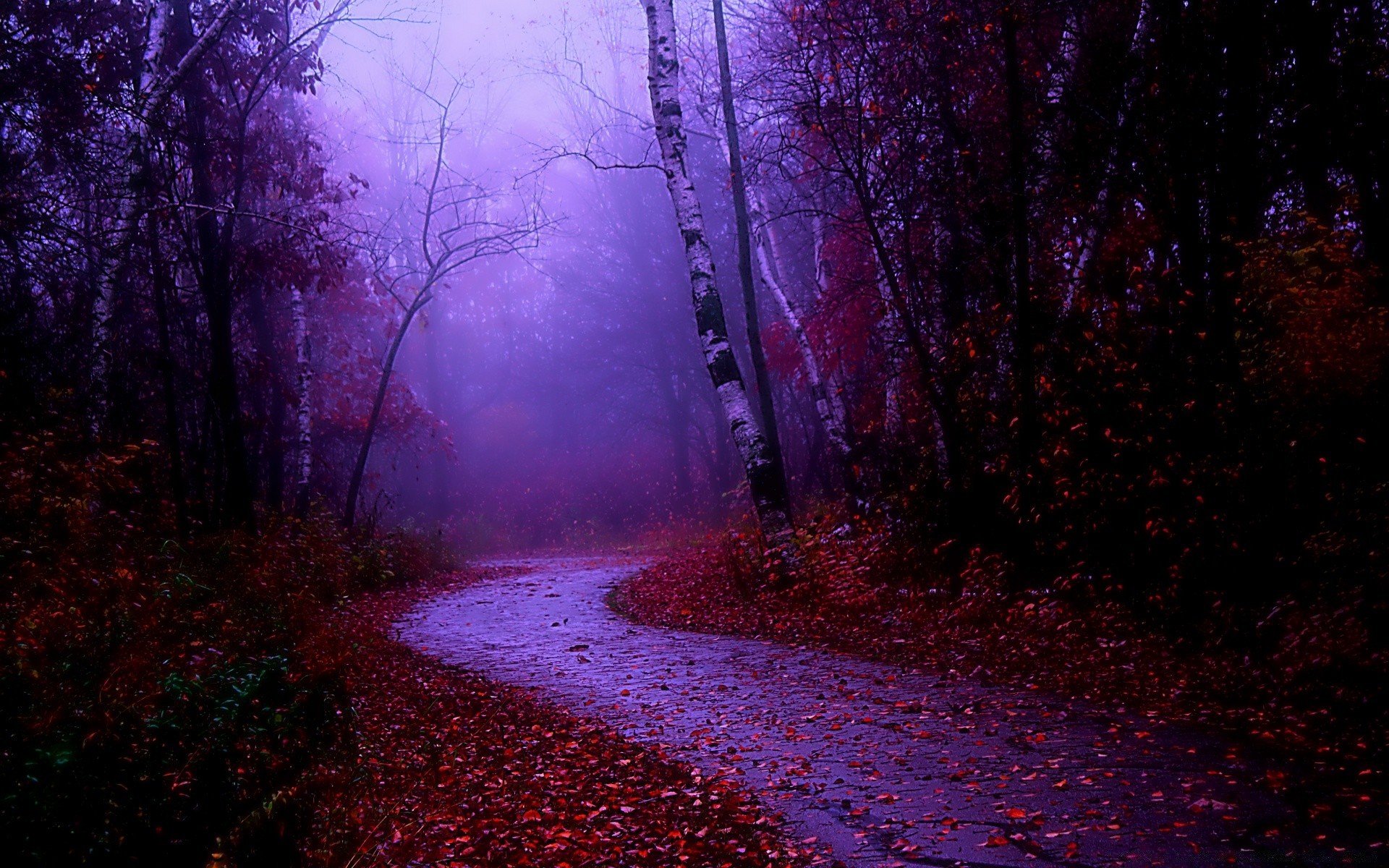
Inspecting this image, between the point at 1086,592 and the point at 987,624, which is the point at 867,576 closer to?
the point at 987,624

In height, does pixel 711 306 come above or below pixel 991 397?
above

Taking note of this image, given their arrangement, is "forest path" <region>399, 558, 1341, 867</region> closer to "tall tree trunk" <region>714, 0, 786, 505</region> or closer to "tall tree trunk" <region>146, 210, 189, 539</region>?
"tall tree trunk" <region>714, 0, 786, 505</region>

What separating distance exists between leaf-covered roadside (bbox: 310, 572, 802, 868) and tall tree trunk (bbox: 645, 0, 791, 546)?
5.90 metres

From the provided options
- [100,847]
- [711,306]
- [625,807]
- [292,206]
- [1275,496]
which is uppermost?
[292,206]

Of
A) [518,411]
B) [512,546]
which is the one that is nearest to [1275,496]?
[512,546]

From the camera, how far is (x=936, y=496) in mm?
11141

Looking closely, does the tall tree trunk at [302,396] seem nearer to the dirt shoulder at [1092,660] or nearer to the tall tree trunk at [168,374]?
the tall tree trunk at [168,374]

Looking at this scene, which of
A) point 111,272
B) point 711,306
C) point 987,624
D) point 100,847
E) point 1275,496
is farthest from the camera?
point 711,306

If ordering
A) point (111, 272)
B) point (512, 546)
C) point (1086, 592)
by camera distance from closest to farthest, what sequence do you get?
point (1086, 592) → point (111, 272) → point (512, 546)

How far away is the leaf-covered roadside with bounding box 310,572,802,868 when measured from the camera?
15.1 feet

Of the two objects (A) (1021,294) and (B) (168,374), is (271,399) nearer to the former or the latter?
(B) (168,374)

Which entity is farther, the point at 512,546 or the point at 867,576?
the point at 512,546

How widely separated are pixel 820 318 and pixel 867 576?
7.41 m

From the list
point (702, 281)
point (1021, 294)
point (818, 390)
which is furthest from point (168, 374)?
point (1021, 294)
